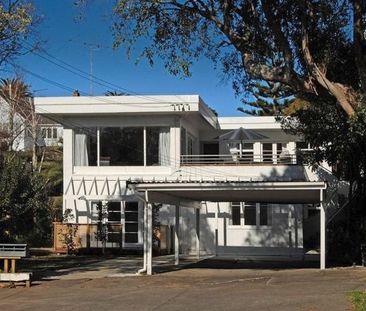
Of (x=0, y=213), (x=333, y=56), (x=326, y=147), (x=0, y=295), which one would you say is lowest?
(x=0, y=295)

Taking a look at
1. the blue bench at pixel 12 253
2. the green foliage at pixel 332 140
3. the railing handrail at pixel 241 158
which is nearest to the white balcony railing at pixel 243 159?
the railing handrail at pixel 241 158

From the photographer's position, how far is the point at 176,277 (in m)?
16.4

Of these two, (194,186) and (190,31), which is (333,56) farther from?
(194,186)

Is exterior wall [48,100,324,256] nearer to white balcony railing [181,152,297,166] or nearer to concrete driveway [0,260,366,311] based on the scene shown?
white balcony railing [181,152,297,166]

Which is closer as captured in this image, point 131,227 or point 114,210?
point 131,227

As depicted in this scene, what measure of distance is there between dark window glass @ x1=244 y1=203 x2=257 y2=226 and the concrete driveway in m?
9.31

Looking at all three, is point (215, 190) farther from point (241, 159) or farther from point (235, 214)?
point (241, 159)

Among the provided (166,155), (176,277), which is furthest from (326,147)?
(166,155)

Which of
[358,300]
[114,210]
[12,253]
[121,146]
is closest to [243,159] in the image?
[121,146]

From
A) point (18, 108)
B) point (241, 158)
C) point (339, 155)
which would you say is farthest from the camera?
point (18, 108)

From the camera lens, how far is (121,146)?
26688mm

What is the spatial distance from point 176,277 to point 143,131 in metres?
11.0

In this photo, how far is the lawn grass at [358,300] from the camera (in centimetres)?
944

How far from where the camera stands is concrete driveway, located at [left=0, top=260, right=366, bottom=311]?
11.1m
